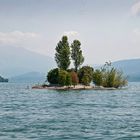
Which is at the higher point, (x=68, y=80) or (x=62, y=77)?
(x=62, y=77)

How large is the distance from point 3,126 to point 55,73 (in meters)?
150

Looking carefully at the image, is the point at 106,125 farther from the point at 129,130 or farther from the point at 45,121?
the point at 45,121

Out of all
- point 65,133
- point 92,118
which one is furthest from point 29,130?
point 92,118

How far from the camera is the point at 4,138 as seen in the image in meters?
40.7

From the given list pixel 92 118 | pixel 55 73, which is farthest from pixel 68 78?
pixel 92 118

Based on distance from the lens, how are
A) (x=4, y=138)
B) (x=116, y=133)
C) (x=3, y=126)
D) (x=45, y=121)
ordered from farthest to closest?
1. (x=45, y=121)
2. (x=3, y=126)
3. (x=116, y=133)
4. (x=4, y=138)

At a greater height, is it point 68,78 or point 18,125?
point 68,78

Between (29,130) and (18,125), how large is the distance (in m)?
4.31

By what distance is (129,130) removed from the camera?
151 feet

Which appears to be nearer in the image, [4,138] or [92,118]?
[4,138]

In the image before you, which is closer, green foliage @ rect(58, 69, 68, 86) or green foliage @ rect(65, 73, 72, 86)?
green foliage @ rect(58, 69, 68, 86)

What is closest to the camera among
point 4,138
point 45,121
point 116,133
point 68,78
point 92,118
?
point 4,138

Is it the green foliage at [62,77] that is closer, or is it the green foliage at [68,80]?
the green foliage at [62,77]

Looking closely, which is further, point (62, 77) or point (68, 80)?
point (68, 80)
